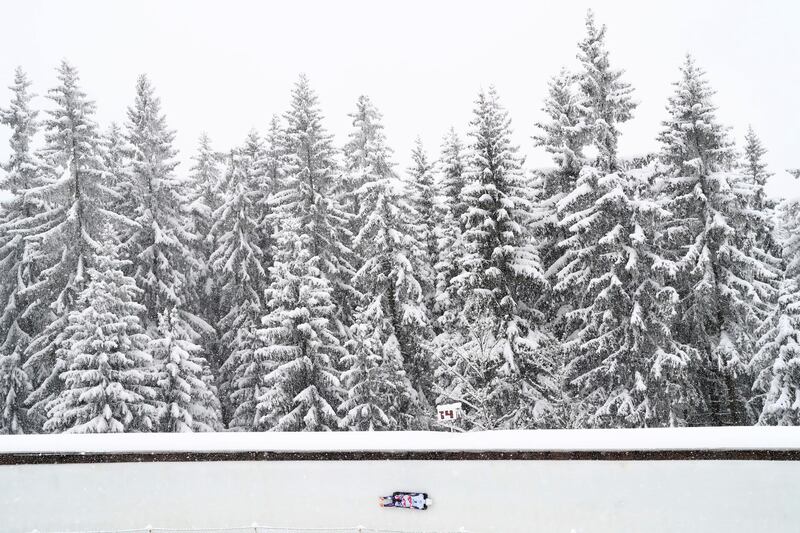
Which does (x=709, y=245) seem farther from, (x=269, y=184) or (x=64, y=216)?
(x=64, y=216)

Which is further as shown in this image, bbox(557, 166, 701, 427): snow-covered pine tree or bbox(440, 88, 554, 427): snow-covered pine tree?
bbox(440, 88, 554, 427): snow-covered pine tree

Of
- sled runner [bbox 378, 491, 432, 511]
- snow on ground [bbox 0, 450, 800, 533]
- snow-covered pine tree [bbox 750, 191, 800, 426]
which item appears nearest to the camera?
snow on ground [bbox 0, 450, 800, 533]

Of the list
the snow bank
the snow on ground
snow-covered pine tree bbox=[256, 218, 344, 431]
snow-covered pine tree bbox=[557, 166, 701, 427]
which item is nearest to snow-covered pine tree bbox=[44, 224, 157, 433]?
snow-covered pine tree bbox=[256, 218, 344, 431]

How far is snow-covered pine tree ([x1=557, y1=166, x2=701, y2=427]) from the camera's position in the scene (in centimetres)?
1900

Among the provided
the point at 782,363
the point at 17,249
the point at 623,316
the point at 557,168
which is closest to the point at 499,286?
the point at 623,316

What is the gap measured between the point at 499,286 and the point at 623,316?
12.7ft

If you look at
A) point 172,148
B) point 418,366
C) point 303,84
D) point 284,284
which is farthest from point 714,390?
point 172,148

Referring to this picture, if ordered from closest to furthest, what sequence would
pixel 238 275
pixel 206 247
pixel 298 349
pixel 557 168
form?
pixel 298 349
pixel 557 168
pixel 238 275
pixel 206 247

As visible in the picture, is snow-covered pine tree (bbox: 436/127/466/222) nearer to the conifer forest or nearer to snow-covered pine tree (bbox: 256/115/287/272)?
the conifer forest

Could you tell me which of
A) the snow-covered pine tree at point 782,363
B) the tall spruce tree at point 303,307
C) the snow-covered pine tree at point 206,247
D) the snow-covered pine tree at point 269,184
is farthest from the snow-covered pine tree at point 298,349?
the snow-covered pine tree at point 782,363

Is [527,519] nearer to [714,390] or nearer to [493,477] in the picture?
[493,477]

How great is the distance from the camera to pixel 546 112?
23.7 m

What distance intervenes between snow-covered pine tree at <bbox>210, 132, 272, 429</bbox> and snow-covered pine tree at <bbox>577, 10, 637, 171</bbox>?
46.1 feet

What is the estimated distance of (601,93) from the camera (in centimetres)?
2128
